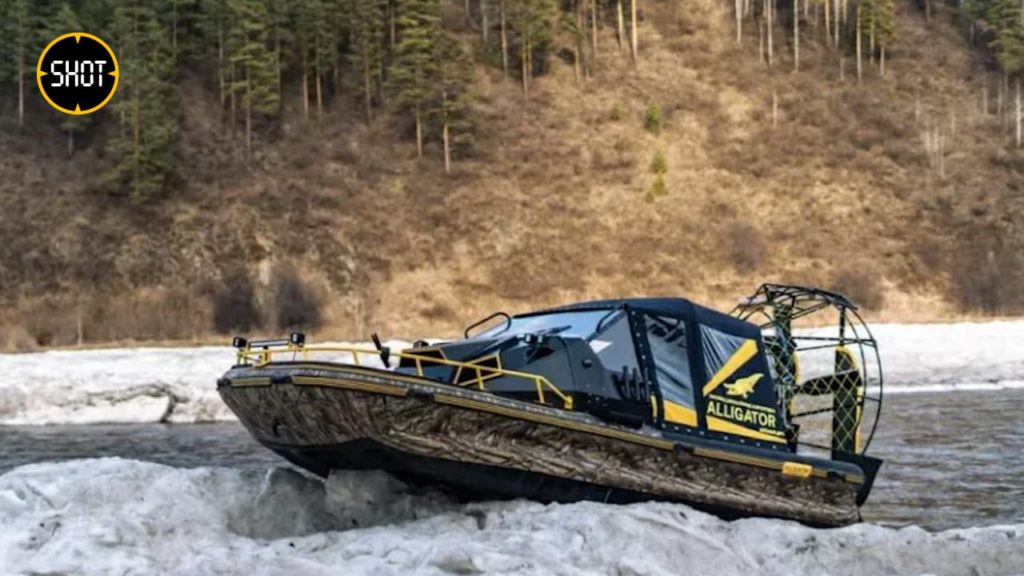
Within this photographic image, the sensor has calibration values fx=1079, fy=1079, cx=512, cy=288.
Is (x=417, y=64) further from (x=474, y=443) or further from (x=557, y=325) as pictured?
(x=474, y=443)

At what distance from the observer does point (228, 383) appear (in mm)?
9422

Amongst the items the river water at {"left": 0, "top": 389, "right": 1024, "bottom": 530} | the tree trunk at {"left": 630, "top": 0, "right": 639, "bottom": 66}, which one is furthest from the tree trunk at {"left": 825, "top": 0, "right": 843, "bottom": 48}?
the river water at {"left": 0, "top": 389, "right": 1024, "bottom": 530}

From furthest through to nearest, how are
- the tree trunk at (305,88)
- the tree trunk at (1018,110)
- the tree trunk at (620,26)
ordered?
the tree trunk at (620,26), the tree trunk at (1018,110), the tree trunk at (305,88)

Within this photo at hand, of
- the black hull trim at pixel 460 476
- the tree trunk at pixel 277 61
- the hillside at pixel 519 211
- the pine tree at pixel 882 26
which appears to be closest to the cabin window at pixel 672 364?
the black hull trim at pixel 460 476

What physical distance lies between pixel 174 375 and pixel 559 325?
69.3ft

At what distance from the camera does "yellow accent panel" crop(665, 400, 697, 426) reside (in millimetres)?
10211

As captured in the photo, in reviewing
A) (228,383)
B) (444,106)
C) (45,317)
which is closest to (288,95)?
(444,106)

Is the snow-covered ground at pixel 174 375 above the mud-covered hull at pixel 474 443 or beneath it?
beneath

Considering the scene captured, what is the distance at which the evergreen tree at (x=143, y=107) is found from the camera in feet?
192

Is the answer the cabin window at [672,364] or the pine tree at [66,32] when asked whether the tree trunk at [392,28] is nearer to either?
the pine tree at [66,32]

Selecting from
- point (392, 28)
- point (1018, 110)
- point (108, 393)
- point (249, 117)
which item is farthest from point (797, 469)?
point (1018, 110)

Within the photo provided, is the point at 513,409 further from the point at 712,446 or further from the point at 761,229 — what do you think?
the point at 761,229

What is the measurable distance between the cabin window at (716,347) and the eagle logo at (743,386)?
24 centimetres

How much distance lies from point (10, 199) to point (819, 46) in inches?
2171
